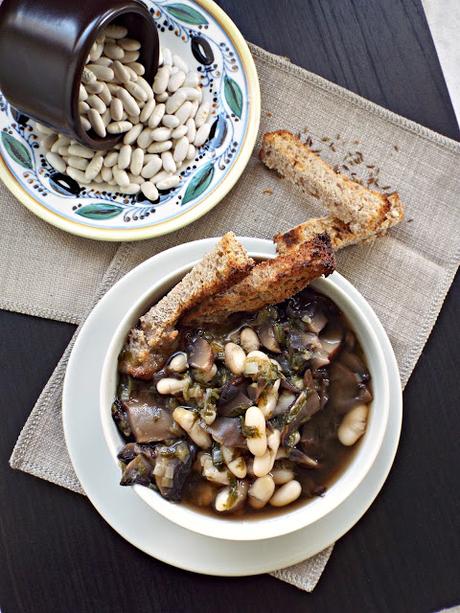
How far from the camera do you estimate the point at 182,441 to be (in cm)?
161

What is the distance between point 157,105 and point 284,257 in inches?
23.3

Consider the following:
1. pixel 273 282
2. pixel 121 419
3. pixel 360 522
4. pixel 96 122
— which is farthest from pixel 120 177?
pixel 360 522

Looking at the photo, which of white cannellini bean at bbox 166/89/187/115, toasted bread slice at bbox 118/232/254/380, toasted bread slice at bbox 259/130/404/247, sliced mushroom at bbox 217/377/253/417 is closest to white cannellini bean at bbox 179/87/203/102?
white cannellini bean at bbox 166/89/187/115

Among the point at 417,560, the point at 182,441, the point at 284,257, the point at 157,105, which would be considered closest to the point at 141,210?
the point at 157,105

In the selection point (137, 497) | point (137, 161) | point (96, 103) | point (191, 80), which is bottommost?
point (137, 497)

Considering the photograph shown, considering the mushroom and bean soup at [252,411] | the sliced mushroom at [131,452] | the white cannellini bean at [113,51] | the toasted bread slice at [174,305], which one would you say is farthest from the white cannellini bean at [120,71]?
the sliced mushroom at [131,452]

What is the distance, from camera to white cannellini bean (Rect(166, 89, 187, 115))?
1887 mm

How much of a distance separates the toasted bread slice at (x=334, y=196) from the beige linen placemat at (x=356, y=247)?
57 mm

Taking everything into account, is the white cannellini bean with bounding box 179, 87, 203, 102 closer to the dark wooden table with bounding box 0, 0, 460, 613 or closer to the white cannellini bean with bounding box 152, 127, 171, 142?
the white cannellini bean with bounding box 152, 127, 171, 142

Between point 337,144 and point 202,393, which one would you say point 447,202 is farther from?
point 202,393

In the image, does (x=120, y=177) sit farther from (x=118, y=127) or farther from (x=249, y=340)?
(x=249, y=340)

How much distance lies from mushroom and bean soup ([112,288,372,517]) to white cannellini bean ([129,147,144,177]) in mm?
487

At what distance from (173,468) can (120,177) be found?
790 mm

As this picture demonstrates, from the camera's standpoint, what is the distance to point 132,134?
188 centimetres
